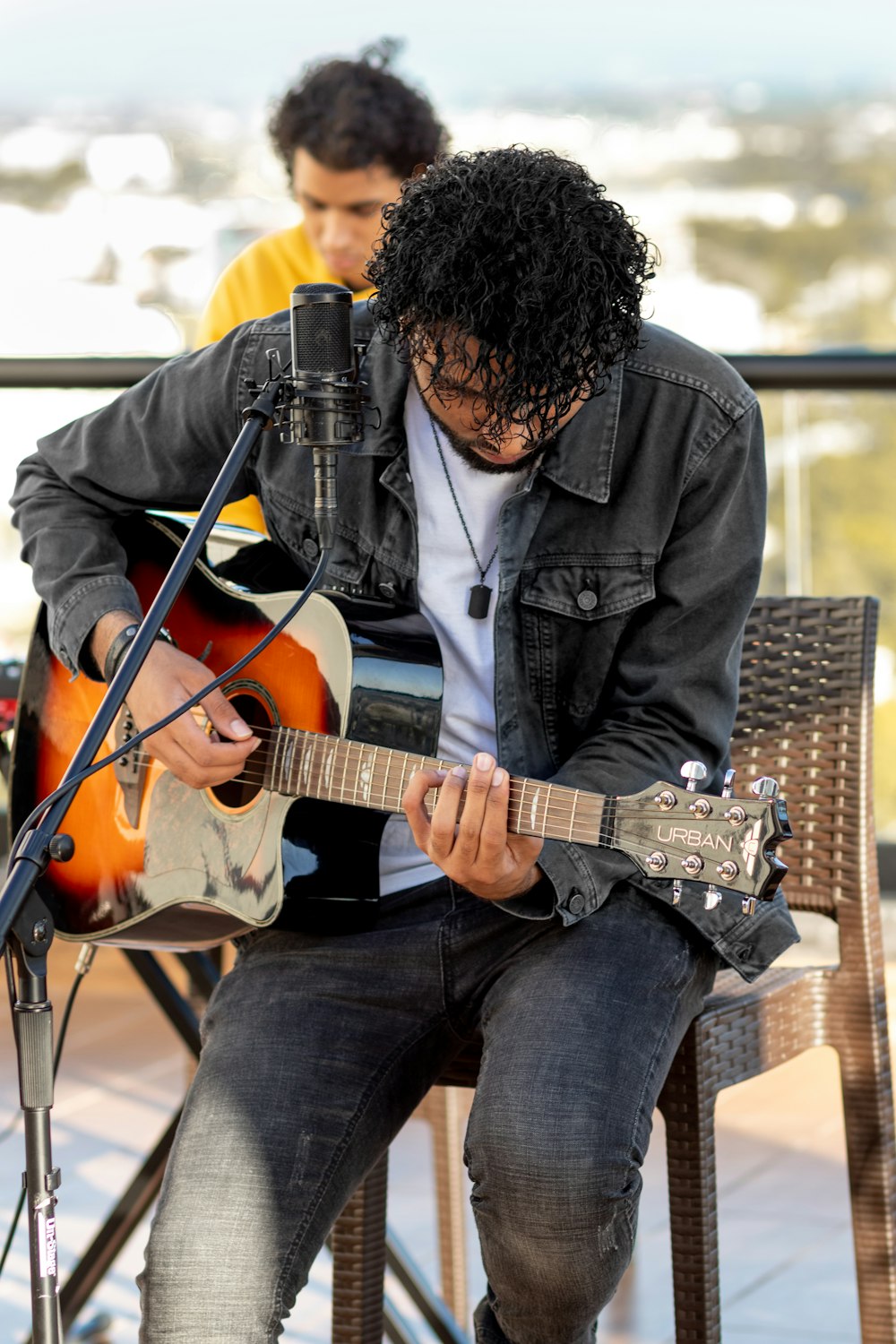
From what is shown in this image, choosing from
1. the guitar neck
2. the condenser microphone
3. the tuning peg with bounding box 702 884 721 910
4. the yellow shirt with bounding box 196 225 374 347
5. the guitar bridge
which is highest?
the yellow shirt with bounding box 196 225 374 347

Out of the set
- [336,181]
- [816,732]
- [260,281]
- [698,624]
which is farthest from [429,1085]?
[336,181]

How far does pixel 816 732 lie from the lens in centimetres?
206

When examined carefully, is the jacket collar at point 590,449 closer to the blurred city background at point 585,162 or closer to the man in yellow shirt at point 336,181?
the man in yellow shirt at point 336,181

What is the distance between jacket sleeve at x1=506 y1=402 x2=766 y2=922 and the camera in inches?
69.2

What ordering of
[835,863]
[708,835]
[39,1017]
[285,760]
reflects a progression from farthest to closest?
[835,863] → [285,760] → [708,835] → [39,1017]

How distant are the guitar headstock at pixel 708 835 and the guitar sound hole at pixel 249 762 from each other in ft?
1.47

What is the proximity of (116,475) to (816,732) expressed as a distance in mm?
902

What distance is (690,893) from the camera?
5.64 feet

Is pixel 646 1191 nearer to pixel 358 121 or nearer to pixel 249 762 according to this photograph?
pixel 249 762

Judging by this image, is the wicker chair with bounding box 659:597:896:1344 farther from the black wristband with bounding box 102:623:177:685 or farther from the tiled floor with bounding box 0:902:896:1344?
the black wristband with bounding box 102:623:177:685

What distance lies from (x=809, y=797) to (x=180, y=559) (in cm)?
96

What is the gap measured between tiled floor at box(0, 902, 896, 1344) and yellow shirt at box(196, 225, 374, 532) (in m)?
1.22

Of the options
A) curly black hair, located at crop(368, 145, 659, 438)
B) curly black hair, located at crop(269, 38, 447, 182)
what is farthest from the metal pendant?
curly black hair, located at crop(269, 38, 447, 182)

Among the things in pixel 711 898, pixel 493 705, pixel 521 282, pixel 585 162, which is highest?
pixel 585 162
